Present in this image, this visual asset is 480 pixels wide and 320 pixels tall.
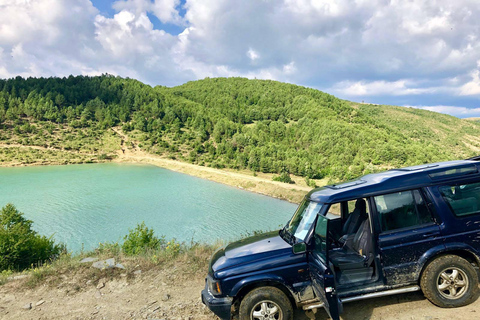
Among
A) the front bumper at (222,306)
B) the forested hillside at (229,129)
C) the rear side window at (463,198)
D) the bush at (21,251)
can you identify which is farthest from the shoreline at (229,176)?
the front bumper at (222,306)

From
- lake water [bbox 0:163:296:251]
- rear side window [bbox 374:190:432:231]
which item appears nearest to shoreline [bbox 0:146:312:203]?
lake water [bbox 0:163:296:251]

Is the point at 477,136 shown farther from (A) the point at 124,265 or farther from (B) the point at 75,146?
(A) the point at 124,265

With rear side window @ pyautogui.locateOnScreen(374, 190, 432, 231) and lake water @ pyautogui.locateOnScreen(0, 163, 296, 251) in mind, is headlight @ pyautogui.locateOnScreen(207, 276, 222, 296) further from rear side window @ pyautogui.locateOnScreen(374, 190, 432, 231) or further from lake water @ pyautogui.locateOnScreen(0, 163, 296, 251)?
lake water @ pyautogui.locateOnScreen(0, 163, 296, 251)

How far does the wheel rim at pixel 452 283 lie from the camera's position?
4.48 metres

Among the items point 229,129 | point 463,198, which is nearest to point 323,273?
point 463,198

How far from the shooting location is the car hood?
179 inches

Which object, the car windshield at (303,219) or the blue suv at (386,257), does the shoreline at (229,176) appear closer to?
the car windshield at (303,219)

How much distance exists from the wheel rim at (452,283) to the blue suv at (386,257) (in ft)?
0.04

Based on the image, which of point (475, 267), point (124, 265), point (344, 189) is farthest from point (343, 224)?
point (124, 265)

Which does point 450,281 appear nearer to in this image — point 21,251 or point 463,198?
point 463,198

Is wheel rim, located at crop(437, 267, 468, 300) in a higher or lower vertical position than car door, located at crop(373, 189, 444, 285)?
lower

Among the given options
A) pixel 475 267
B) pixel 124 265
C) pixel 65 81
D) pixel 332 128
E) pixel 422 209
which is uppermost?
pixel 65 81

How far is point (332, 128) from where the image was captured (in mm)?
101250

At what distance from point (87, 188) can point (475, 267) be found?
1887 inches
